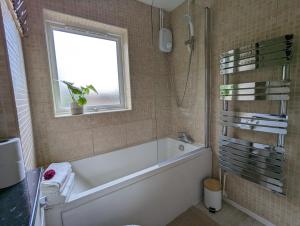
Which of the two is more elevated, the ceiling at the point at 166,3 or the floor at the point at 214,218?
the ceiling at the point at 166,3

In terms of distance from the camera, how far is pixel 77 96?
170 centimetres

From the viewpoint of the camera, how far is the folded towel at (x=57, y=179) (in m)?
1.03

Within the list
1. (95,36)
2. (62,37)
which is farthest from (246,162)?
(62,37)

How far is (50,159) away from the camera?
5.06 ft

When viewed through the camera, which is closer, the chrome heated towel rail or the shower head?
the chrome heated towel rail

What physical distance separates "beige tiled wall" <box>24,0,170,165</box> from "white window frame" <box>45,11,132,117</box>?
0.08m

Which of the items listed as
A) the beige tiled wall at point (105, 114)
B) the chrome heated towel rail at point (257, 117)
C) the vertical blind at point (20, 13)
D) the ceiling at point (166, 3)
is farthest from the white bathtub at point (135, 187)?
the ceiling at point (166, 3)

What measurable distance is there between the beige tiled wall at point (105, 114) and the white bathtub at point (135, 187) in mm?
177

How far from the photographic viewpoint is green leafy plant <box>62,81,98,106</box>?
160cm

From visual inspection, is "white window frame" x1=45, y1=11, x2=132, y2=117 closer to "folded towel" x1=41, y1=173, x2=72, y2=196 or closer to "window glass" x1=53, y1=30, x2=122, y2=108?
"window glass" x1=53, y1=30, x2=122, y2=108

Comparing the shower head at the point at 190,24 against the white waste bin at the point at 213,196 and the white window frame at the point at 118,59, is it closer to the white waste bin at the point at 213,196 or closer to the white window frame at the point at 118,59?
the white window frame at the point at 118,59

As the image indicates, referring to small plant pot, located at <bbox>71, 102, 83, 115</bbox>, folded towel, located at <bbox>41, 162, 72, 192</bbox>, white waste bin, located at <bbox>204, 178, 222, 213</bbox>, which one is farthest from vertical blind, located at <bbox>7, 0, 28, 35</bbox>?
white waste bin, located at <bbox>204, 178, 222, 213</bbox>

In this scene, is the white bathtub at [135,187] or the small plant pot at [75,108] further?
the small plant pot at [75,108]

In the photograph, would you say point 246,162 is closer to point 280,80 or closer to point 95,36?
point 280,80
